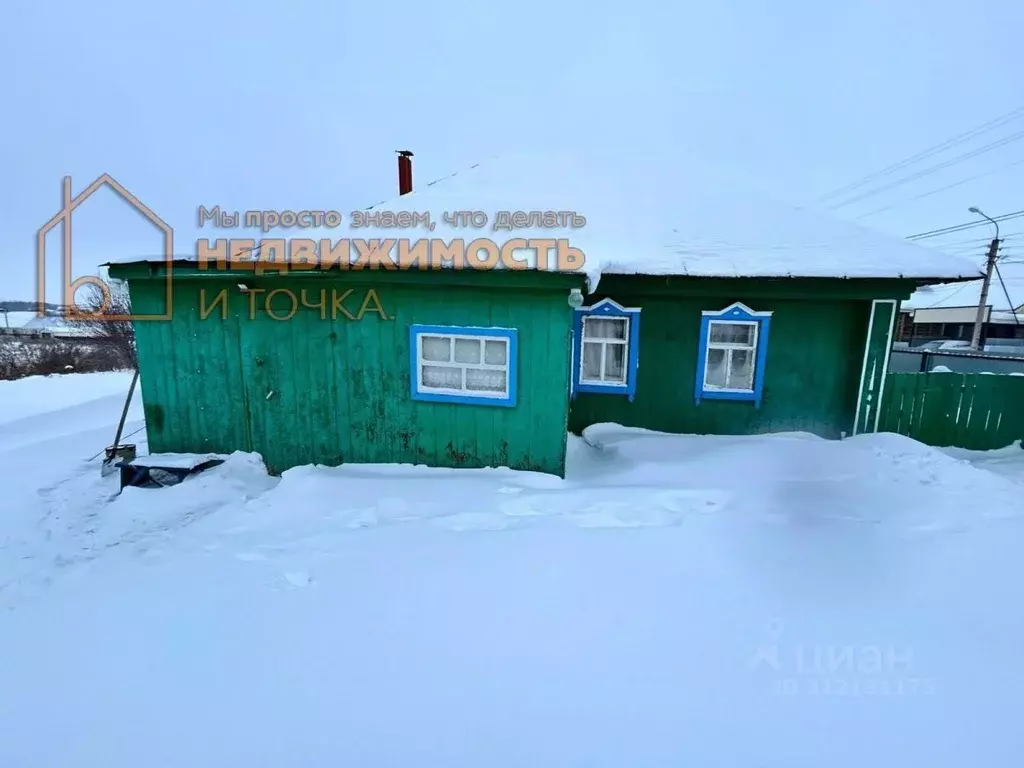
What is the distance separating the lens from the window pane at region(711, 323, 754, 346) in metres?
6.38

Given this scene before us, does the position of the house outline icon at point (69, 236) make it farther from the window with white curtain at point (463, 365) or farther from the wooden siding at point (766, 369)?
the wooden siding at point (766, 369)

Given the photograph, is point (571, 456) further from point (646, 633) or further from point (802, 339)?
point (802, 339)

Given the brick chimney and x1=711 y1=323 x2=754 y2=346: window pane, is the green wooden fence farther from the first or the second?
the brick chimney

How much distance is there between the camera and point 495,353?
4.88 m

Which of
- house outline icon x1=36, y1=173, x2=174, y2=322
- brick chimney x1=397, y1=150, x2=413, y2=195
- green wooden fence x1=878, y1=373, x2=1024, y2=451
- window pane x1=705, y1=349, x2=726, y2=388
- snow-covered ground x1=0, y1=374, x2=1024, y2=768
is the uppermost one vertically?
brick chimney x1=397, y1=150, x2=413, y2=195

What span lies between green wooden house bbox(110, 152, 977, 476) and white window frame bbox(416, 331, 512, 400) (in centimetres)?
2

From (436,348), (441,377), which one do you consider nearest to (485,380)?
(441,377)

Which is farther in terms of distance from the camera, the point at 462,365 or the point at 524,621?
the point at 462,365

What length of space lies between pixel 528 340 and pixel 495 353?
396 millimetres

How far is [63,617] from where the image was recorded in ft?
9.38

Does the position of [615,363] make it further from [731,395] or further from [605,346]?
[731,395]

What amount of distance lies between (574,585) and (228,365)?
4.52 metres

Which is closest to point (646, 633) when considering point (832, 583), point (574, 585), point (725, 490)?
point (574, 585)

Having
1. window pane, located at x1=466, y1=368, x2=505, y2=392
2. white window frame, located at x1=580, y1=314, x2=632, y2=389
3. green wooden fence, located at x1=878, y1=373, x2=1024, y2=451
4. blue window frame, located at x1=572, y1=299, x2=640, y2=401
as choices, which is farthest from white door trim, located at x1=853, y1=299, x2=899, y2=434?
window pane, located at x1=466, y1=368, x2=505, y2=392
